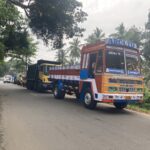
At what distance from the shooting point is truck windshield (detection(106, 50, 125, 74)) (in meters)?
14.1

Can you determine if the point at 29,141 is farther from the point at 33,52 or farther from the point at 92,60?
the point at 33,52

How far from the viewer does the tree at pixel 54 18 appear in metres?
24.9

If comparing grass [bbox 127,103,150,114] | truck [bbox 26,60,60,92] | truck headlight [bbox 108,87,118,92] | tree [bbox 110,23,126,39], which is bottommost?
grass [bbox 127,103,150,114]

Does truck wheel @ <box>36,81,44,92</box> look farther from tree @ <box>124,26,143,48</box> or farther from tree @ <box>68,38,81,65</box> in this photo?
tree @ <box>68,38,81,65</box>

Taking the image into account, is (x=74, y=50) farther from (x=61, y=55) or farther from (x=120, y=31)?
(x=120, y=31)

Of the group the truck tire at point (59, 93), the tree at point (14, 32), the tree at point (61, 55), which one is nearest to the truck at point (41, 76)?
the truck tire at point (59, 93)

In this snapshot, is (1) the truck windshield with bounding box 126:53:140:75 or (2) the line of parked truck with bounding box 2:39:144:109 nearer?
(2) the line of parked truck with bounding box 2:39:144:109

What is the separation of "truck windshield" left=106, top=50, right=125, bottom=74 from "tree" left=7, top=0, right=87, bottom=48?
11.5 m

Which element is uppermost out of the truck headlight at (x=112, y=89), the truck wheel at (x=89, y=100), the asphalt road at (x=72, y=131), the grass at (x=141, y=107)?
the truck headlight at (x=112, y=89)

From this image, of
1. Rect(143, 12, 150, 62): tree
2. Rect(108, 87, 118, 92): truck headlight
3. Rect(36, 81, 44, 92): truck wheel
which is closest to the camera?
Rect(108, 87, 118, 92): truck headlight

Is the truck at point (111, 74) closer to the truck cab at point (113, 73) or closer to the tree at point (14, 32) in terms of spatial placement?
the truck cab at point (113, 73)

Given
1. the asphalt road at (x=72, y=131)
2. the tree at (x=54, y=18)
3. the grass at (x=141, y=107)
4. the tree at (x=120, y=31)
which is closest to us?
the asphalt road at (x=72, y=131)

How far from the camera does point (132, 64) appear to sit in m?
14.9

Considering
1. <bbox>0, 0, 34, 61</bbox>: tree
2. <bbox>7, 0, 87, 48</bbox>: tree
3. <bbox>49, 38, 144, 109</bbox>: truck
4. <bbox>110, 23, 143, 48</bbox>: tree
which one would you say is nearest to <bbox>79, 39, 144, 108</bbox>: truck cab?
<bbox>49, 38, 144, 109</bbox>: truck
